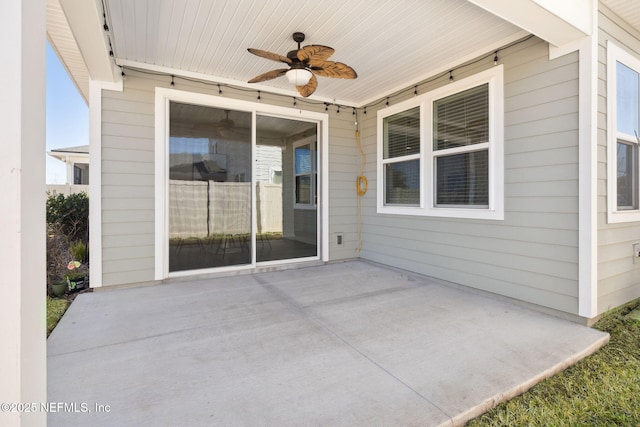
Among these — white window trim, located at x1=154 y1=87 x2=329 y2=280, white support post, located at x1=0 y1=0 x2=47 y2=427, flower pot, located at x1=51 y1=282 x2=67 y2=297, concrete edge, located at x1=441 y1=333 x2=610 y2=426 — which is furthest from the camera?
white window trim, located at x1=154 y1=87 x2=329 y2=280

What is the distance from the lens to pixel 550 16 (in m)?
2.35

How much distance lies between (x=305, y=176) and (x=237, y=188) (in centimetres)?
127

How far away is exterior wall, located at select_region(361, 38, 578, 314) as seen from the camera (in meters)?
2.77

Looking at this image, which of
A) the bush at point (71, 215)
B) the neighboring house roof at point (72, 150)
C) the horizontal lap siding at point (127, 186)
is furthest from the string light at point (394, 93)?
the neighboring house roof at point (72, 150)

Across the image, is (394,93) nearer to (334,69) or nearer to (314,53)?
(334,69)

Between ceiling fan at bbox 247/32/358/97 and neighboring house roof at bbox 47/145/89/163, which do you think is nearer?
ceiling fan at bbox 247/32/358/97

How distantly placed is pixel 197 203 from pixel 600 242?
4.39 meters

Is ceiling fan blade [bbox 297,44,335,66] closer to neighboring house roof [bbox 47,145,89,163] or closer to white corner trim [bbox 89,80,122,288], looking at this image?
white corner trim [bbox 89,80,122,288]

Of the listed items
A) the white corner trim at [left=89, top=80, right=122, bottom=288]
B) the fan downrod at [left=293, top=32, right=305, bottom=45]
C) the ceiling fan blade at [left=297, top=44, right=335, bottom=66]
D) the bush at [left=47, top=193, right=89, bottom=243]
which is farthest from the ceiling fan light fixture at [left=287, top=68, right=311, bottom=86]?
the bush at [left=47, top=193, right=89, bottom=243]

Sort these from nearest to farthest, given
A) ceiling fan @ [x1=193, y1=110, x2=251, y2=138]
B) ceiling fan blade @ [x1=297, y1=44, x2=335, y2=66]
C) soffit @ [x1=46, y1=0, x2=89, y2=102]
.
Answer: ceiling fan blade @ [x1=297, y1=44, x2=335, y2=66] → soffit @ [x1=46, y1=0, x2=89, y2=102] → ceiling fan @ [x1=193, y1=110, x2=251, y2=138]

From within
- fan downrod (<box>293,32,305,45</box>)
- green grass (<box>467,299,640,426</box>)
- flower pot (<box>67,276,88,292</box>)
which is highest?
fan downrod (<box>293,32,305,45</box>)

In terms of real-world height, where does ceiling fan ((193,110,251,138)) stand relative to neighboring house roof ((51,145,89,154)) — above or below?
below

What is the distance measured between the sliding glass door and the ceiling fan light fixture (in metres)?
1.55

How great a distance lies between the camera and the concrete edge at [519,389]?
5.18 feet
